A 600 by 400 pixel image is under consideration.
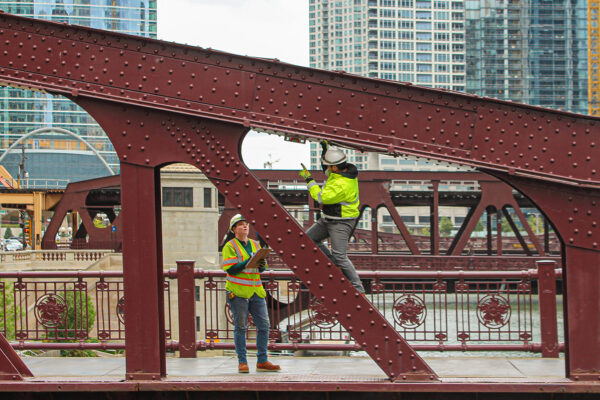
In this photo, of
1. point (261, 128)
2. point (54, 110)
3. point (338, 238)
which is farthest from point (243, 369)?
point (54, 110)

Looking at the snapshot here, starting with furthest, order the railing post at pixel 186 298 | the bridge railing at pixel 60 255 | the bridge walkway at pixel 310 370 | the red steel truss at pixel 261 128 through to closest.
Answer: the bridge railing at pixel 60 255 < the railing post at pixel 186 298 < the bridge walkway at pixel 310 370 < the red steel truss at pixel 261 128

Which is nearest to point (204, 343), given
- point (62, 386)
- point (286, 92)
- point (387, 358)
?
point (62, 386)

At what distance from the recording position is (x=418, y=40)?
17675 cm

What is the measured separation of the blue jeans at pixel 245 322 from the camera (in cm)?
802

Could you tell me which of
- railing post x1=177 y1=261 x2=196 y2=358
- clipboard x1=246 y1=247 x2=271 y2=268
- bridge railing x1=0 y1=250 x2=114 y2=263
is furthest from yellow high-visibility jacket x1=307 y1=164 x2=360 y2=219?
bridge railing x1=0 y1=250 x2=114 y2=263

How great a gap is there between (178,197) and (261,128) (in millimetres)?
35503

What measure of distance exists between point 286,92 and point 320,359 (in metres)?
3.32

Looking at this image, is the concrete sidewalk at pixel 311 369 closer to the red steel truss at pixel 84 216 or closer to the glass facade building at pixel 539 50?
the red steel truss at pixel 84 216

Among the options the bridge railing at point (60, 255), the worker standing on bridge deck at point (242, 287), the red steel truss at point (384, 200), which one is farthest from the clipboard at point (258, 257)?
the bridge railing at point (60, 255)

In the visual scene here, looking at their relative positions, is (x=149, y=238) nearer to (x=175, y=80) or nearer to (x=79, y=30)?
(x=175, y=80)

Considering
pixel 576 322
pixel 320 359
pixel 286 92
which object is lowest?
pixel 320 359

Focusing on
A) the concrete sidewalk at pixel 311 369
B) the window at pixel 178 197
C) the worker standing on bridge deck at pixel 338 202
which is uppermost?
the window at pixel 178 197

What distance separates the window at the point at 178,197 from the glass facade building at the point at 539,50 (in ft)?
431

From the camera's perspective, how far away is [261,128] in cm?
716
